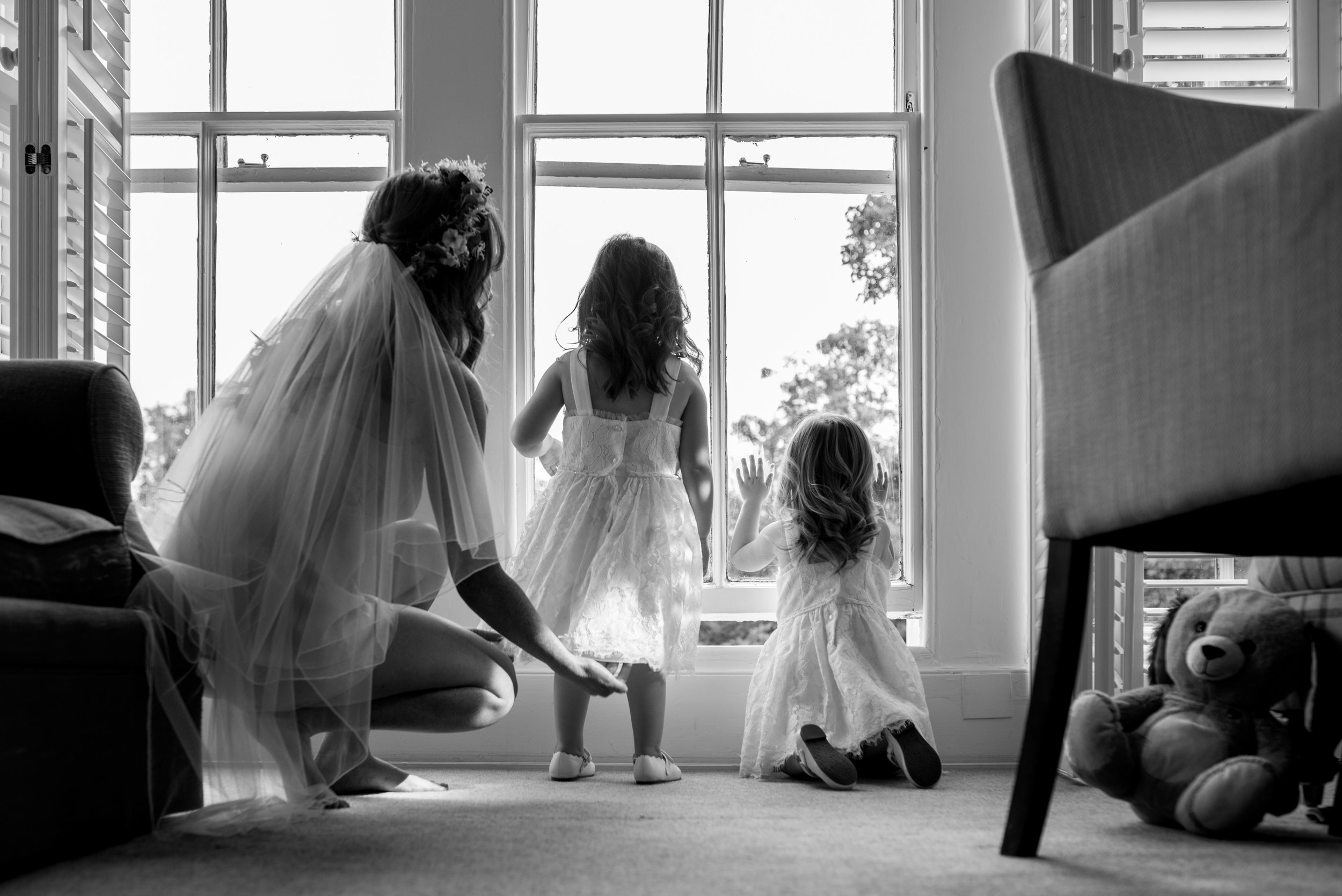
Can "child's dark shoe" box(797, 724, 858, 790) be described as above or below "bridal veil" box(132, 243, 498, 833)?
below

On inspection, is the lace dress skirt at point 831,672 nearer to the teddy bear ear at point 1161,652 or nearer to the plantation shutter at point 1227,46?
the teddy bear ear at point 1161,652

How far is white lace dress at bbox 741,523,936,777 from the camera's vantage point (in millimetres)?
2508

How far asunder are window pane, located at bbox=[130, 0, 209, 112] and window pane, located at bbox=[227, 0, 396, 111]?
73 millimetres

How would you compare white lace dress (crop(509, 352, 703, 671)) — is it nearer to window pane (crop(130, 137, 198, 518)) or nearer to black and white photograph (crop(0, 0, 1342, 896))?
black and white photograph (crop(0, 0, 1342, 896))

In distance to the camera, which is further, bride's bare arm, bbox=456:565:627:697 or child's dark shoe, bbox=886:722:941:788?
child's dark shoe, bbox=886:722:941:788

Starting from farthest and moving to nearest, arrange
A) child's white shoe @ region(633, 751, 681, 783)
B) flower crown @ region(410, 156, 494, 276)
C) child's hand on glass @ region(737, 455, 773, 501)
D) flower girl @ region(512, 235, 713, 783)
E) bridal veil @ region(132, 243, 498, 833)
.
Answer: child's hand on glass @ region(737, 455, 773, 501) → flower girl @ region(512, 235, 713, 783) → child's white shoe @ region(633, 751, 681, 783) → flower crown @ region(410, 156, 494, 276) → bridal veil @ region(132, 243, 498, 833)

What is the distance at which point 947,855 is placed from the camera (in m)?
1.51

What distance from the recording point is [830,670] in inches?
102

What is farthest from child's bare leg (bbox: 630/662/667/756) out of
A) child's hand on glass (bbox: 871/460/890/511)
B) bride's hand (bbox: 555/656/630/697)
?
bride's hand (bbox: 555/656/630/697)

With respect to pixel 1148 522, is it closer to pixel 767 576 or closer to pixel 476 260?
pixel 476 260

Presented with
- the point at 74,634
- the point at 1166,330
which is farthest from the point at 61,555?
the point at 1166,330

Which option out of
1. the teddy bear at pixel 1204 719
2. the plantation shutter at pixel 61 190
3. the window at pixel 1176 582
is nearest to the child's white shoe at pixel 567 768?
the teddy bear at pixel 1204 719

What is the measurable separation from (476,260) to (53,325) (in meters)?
1.08

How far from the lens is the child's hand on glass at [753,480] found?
2.86 meters
